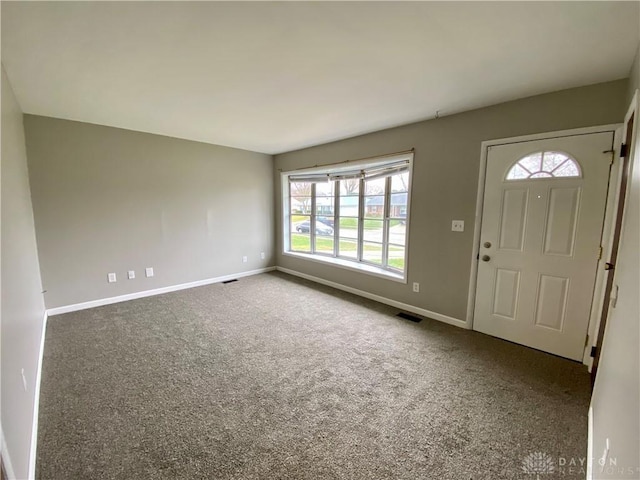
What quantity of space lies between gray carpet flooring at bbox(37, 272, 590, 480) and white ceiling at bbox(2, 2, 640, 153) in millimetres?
2344

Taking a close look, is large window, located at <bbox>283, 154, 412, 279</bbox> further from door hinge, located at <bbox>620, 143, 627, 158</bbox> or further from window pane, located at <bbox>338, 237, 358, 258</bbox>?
door hinge, located at <bbox>620, 143, 627, 158</bbox>

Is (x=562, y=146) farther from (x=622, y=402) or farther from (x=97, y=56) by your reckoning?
(x=97, y=56)

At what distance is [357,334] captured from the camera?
285 cm

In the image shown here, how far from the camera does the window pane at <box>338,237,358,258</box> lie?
14.9 feet

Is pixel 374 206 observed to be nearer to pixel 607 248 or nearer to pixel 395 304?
pixel 395 304

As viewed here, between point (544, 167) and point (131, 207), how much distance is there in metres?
4.85

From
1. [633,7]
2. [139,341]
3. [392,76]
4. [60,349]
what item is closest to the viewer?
[633,7]

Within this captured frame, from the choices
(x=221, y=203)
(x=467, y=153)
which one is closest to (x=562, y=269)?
(x=467, y=153)

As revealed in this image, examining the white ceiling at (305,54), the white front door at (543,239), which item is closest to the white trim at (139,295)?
the white ceiling at (305,54)

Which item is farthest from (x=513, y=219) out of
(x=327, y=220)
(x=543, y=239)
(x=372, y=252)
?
(x=327, y=220)

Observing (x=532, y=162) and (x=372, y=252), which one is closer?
(x=532, y=162)

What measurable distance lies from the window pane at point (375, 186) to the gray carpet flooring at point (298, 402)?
1.96 metres

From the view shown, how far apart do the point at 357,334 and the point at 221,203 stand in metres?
3.23

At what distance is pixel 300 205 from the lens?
17.4ft
